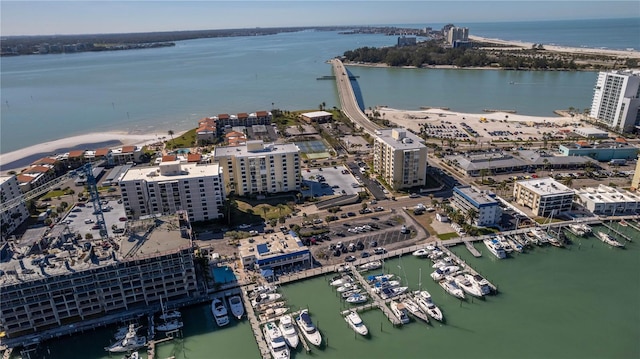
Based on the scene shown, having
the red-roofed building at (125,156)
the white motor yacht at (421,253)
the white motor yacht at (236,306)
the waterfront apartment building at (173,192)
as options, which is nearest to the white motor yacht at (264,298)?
the white motor yacht at (236,306)

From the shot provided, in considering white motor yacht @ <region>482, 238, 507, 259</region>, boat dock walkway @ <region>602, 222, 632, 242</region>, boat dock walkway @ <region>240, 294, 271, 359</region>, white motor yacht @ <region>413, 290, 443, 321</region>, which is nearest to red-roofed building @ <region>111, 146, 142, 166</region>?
boat dock walkway @ <region>240, 294, 271, 359</region>

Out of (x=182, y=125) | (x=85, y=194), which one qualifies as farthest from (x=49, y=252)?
(x=182, y=125)

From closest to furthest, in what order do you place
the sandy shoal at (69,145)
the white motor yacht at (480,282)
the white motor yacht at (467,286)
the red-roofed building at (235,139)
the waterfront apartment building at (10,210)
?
the white motor yacht at (467,286) → the white motor yacht at (480,282) → the waterfront apartment building at (10,210) → the red-roofed building at (235,139) → the sandy shoal at (69,145)

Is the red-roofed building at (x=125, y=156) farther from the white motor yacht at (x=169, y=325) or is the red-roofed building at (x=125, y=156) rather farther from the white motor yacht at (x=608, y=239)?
the white motor yacht at (x=608, y=239)

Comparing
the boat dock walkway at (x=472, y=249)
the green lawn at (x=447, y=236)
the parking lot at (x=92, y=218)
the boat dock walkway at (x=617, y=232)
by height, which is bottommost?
the boat dock walkway at (x=617, y=232)

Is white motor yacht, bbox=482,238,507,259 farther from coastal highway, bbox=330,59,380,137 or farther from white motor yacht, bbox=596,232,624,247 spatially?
coastal highway, bbox=330,59,380,137

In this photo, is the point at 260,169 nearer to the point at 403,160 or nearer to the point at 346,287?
the point at 403,160

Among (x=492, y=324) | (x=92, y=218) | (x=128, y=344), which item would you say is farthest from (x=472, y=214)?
(x=92, y=218)
